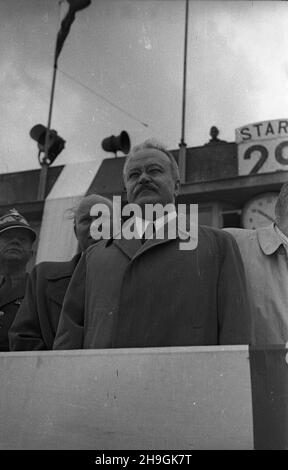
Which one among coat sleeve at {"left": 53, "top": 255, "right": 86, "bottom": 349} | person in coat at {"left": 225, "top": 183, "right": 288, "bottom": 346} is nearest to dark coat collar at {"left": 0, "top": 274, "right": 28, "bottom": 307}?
coat sleeve at {"left": 53, "top": 255, "right": 86, "bottom": 349}

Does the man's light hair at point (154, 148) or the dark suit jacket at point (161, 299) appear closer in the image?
the dark suit jacket at point (161, 299)

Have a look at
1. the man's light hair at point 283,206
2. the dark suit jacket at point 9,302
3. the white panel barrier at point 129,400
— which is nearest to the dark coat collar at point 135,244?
the man's light hair at point 283,206

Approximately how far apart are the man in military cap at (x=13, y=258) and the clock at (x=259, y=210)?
2.23m

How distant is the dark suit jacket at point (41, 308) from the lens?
1333 mm

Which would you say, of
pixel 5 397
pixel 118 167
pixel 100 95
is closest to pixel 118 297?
pixel 5 397

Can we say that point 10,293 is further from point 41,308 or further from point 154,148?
point 154,148

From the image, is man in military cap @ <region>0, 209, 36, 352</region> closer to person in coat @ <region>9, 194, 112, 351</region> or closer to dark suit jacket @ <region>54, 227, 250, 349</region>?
person in coat @ <region>9, 194, 112, 351</region>

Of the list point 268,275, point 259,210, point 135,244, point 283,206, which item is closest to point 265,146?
point 259,210

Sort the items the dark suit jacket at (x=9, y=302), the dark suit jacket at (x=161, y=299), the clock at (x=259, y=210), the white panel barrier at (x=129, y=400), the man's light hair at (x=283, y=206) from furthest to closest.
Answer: the clock at (x=259, y=210) → the dark suit jacket at (x=9, y=302) → the man's light hair at (x=283, y=206) → the dark suit jacket at (x=161, y=299) → the white panel barrier at (x=129, y=400)

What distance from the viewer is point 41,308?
1.41 metres

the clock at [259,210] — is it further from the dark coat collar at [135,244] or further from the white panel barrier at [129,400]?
the white panel barrier at [129,400]

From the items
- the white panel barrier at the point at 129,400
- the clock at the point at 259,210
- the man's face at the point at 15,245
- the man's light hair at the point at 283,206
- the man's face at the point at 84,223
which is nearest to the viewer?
the white panel barrier at the point at 129,400

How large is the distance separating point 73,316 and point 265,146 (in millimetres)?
3158
